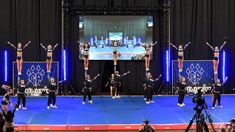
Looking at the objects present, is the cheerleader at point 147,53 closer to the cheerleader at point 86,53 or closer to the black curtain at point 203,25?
the black curtain at point 203,25

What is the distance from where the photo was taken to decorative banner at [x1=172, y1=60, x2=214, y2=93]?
84.8 ft

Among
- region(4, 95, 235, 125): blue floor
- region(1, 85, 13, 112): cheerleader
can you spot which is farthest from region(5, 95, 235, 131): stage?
region(1, 85, 13, 112): cheerleader

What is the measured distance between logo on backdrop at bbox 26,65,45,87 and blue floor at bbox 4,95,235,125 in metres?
1.29

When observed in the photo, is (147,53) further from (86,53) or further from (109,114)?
(109,114)

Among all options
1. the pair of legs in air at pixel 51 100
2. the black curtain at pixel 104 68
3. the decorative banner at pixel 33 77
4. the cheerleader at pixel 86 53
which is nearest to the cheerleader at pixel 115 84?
the black curtain at pixel 104 68

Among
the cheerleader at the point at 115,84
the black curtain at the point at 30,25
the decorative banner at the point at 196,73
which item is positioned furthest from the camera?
the decorative banner at the point at 196,73

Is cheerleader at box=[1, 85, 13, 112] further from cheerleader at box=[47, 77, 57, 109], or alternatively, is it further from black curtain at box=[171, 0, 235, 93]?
black curtain at box=[171, 0, 235, 93]

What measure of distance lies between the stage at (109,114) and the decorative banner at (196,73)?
1.98 metres

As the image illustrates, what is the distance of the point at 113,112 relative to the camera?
19328 mm

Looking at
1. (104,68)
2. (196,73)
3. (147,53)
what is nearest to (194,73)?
(196,73)

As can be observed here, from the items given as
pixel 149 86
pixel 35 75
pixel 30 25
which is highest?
pixel 30 25

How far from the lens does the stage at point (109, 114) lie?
15992mm

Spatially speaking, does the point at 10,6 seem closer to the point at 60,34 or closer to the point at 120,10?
the point at 60,34

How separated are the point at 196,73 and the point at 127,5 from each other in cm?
565
